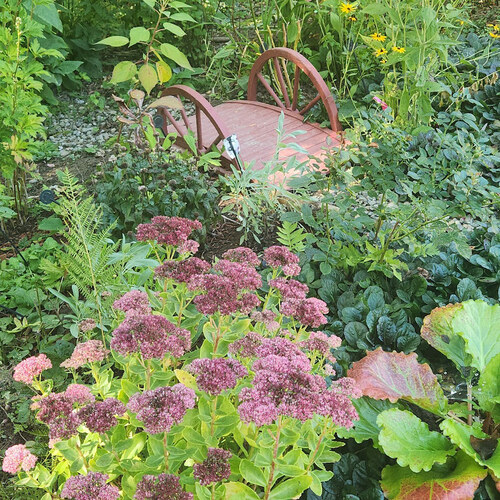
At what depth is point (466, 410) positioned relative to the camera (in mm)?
1875

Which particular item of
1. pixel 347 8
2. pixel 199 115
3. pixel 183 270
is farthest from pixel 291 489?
pixel 347 8

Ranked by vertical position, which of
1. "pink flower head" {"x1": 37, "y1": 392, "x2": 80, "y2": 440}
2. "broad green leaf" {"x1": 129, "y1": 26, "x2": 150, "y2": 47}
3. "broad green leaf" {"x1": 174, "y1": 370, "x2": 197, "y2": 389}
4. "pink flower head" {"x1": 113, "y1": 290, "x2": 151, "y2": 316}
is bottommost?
"broad green leaf" {"x1": 174, "y1": 370, "x2": 197, "y2": 389}

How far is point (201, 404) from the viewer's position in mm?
1403

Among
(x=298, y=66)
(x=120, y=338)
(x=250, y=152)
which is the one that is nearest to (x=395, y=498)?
(x=120, y=338)

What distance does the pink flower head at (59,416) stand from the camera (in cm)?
120

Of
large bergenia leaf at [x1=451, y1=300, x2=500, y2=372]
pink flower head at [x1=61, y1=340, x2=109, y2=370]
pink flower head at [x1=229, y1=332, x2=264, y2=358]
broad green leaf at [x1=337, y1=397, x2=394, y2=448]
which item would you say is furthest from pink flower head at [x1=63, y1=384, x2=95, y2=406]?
large bergenia leaf at [x1=451, y1=300, x2=500, y2=372]

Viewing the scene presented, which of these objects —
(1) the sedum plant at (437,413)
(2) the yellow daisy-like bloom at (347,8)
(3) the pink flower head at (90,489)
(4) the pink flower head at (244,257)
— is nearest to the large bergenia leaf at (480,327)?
(1) the sedum plant at (437,413)

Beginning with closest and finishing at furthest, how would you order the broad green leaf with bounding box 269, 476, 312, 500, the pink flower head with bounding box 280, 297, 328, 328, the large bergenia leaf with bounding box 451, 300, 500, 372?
the broad green leaf with bounding box 269, 476, 312, 500, the pink flower head with bounding box 280, 297, 328, 328, the large bergenia leaf with bounding box 451, 300, 500, 372

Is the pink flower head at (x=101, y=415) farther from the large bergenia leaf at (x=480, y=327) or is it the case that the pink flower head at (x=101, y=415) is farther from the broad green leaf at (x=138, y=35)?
the broad green leaf at (x=138, y=35)

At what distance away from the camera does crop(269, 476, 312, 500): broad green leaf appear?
1362 millimetres

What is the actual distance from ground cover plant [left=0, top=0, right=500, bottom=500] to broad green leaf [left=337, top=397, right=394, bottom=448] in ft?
0.03

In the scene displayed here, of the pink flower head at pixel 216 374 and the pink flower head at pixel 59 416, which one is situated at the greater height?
the pink flower head at pixel 216 374

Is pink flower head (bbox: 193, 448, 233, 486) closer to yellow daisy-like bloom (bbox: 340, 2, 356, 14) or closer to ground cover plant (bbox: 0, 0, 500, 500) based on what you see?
ground cover plant (bbox: 0, 0, 500, 500)

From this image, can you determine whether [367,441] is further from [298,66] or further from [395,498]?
[298,66]
